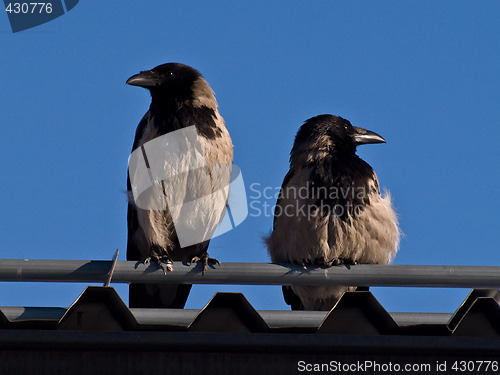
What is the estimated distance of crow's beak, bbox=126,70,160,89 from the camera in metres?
7.50

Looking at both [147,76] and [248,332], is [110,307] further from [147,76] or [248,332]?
[147,76]

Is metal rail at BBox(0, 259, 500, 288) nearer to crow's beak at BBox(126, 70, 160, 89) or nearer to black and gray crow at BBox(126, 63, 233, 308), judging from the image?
black and gray crow at BBox(126, 63, 233, 308)

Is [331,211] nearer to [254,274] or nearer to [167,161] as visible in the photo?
[167,161]

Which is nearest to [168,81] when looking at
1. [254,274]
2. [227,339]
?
[254,274]

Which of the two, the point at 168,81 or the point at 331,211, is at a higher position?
the point at 168,81

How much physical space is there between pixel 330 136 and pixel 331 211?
0.93 metres

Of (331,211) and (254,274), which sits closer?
(254,274)

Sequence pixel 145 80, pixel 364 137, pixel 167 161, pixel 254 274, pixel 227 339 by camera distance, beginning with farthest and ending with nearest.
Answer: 1. pixel 364 137
2. pixel 145 80
3. pixel 167 161
4. pixel 254 274
5. pixel 227 339

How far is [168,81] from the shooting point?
7.55 m

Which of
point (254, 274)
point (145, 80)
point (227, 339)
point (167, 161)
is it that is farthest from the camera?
point (145, 80)

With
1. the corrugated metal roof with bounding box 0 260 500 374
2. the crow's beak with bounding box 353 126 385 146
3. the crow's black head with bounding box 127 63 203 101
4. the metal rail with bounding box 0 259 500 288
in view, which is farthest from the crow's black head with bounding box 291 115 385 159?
the corrugated metal roof with bounding box 0 260 500 374

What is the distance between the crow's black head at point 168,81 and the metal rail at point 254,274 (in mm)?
3260

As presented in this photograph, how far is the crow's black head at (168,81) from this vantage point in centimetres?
747

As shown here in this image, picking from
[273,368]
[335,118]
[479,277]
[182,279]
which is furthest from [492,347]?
[335,118]
